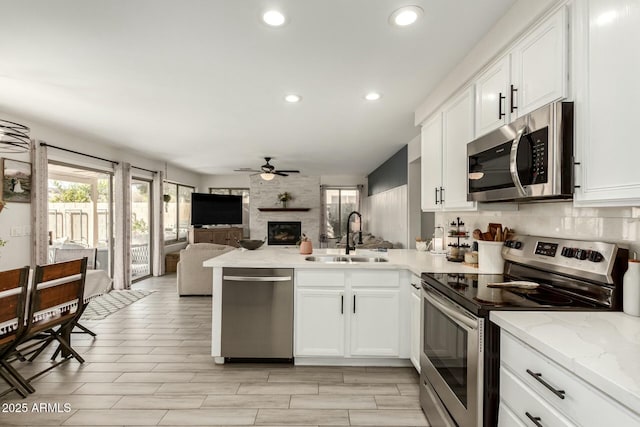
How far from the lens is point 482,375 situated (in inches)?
57.7

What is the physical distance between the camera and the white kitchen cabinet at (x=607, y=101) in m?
1.16

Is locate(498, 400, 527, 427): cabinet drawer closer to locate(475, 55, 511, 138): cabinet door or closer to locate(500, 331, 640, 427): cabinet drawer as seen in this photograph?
locate(500, 331, 640, 427): cabinet drawer

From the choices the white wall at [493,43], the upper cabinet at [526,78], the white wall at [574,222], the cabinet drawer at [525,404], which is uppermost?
the white wall at [493,43]

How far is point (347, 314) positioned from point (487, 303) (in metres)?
1.48

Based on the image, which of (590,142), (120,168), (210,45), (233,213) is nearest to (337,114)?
(210,45)

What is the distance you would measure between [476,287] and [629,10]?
1.33 meters

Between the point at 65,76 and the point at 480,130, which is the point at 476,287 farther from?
the point at 65,76

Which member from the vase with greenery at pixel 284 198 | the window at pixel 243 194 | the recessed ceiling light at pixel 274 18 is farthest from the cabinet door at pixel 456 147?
the window at pixel 243 194

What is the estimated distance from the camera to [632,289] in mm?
1380

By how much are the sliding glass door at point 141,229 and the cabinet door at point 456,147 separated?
611 cm

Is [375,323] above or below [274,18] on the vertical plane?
below

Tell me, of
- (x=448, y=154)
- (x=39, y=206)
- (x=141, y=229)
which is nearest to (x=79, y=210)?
(x=39, y=206)

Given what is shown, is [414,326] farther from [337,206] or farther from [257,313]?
[337,206]

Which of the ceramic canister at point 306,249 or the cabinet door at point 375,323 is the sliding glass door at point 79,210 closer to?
the ceramic canister at point 306,249
